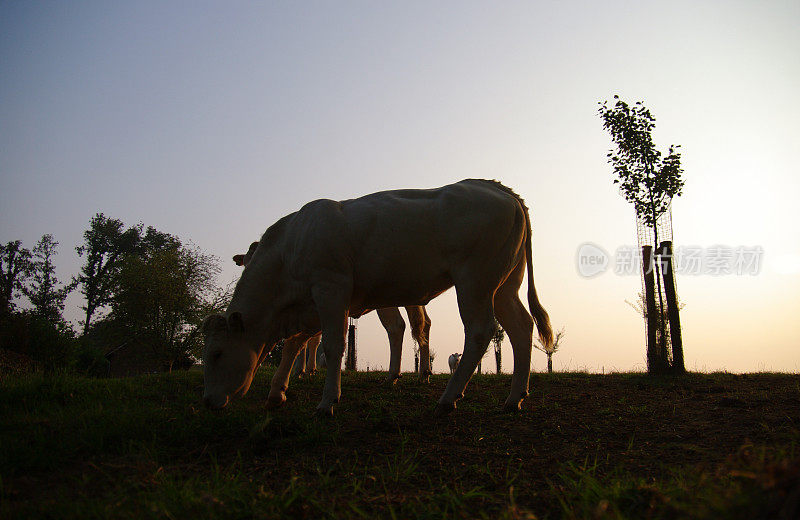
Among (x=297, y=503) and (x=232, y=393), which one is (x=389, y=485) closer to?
(x=297, y=503)

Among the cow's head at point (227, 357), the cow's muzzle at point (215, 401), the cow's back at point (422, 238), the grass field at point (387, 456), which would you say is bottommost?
the grass field at point (387, 456)

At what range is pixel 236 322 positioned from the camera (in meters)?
6.34

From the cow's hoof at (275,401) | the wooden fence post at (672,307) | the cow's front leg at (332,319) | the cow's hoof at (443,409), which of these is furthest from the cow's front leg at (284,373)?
the wooden fence post at (672,307)

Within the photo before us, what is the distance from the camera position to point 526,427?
5582 mm

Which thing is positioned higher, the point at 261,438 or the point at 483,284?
the point at 483,284

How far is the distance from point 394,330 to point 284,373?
9.93 ft

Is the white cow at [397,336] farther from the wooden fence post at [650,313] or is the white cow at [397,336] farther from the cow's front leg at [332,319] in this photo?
the wooden fence post at [650,313]

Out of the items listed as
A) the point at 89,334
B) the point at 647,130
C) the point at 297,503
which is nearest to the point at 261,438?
the point at 297,503

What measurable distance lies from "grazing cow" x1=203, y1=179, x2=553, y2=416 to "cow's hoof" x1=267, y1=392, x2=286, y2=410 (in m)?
0.31

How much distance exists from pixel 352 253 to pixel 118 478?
3.53m

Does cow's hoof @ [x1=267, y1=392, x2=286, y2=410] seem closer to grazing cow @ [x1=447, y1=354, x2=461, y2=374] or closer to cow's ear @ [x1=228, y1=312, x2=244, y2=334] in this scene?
cow's ear @ [x1=228, y1=312, x2=244, y2=334]

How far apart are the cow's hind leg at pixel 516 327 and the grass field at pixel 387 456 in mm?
323

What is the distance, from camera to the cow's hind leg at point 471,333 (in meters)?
6.10

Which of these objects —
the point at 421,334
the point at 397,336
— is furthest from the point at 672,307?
the point at 397,336
